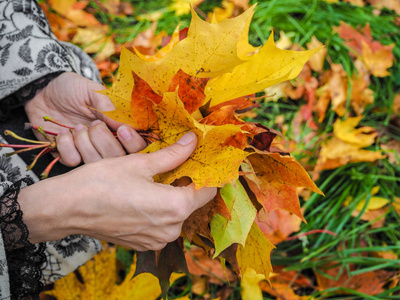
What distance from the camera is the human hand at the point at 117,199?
2.01ft

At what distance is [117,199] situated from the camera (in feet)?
2.00

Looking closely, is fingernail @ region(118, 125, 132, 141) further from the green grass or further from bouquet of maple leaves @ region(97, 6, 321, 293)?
the green grass

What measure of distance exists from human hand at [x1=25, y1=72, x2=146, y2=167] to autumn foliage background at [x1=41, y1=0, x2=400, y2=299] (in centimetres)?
26

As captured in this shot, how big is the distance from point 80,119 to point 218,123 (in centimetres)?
49

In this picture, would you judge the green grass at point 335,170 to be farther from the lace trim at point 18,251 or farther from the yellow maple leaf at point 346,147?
the lace trim at point 18,251

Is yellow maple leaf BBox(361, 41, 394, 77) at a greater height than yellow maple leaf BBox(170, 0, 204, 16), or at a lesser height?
lesser

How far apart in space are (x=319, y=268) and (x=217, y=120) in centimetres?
87

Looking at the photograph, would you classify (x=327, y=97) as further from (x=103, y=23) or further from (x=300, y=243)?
(x=103, y=23)

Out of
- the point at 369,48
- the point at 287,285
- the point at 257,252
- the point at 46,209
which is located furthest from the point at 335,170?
the point at 46,209

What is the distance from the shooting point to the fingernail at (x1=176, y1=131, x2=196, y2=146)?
63cm

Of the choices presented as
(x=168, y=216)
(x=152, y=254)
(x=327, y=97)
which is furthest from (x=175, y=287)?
(x=327, y=97)

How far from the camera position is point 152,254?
0.79 m

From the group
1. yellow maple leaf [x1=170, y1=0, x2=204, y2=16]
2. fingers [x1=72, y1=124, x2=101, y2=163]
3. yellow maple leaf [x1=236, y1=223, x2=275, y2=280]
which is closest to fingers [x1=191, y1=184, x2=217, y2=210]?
yellow maple leaf [x1=236, y1=223, x2=275, y2=280]

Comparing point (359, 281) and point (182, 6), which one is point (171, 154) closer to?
point (359, 281)
